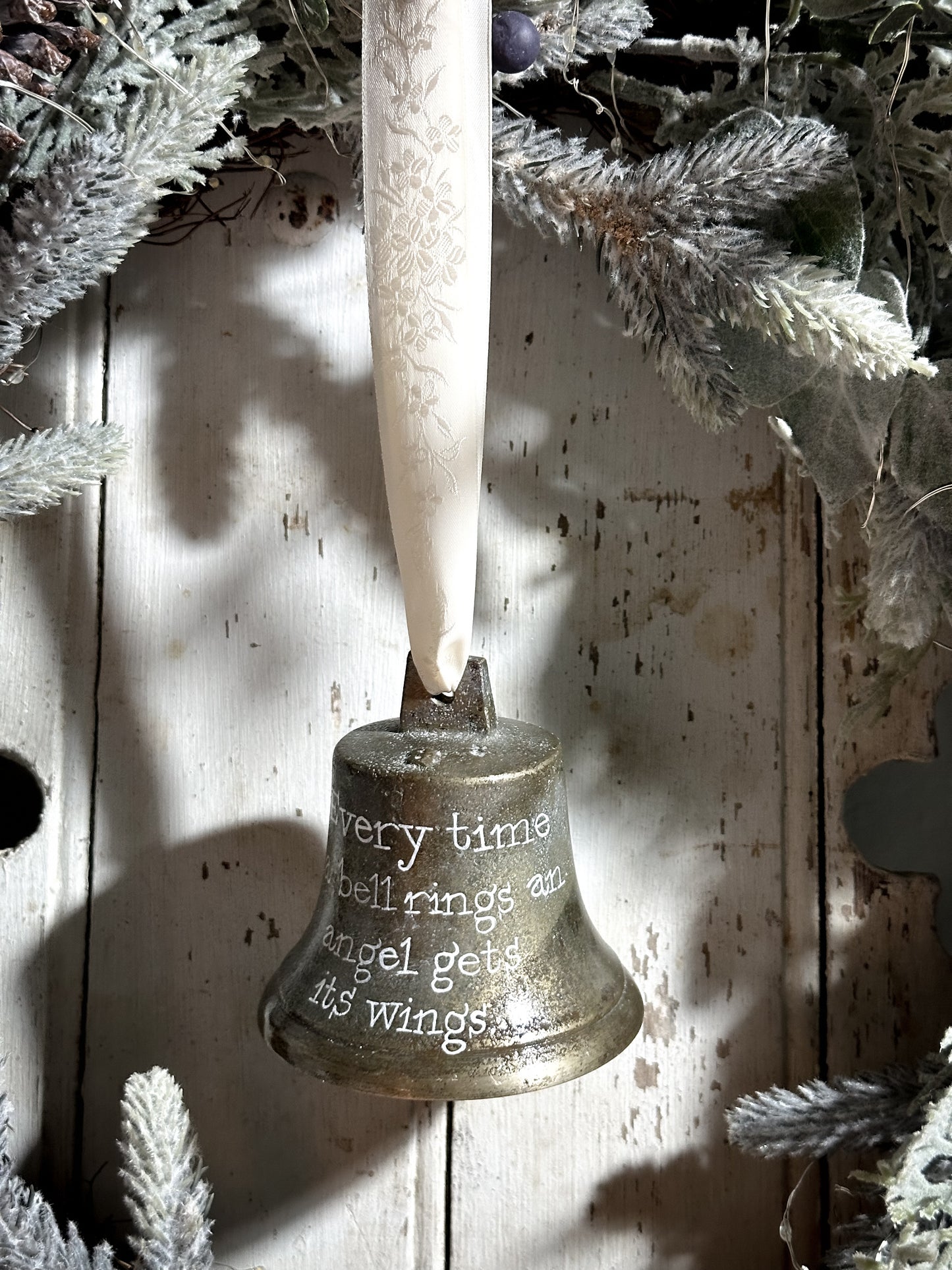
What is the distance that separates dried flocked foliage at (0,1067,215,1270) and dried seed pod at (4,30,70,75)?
0.57 metres

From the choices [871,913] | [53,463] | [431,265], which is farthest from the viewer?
[871,913]

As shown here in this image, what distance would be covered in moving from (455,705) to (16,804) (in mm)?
383

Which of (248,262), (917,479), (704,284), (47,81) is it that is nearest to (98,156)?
(47,81)

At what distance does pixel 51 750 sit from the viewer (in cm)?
75

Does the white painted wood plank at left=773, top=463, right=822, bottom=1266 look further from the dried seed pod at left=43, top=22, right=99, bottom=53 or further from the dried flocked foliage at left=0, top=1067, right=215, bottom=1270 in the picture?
the dried seed pod at left=43, top=22, right=99, bottom=53

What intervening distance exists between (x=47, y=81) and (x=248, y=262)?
173 mm

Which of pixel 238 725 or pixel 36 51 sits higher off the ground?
pixel 36 51

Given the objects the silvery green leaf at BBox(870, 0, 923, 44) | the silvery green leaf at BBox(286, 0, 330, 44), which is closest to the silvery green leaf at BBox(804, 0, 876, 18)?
the silvery green leaf at BBox(870, 0, 923, 44)

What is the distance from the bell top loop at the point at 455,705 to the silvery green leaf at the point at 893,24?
15.4 inches

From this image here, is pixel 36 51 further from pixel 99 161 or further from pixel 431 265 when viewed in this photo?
pixel 431 265

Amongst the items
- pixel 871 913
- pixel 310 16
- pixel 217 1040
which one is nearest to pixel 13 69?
pixel 310 16

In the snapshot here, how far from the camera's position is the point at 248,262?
742 millimetres

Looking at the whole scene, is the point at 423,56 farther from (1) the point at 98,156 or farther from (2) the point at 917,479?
(2) the point at 917,479

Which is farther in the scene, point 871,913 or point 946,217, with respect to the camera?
point 871,913
